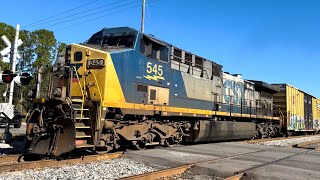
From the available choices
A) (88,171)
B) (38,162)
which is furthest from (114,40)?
(88,171)

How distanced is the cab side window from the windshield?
0.39m

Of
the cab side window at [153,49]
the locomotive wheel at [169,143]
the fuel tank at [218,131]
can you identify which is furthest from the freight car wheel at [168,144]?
the cab side window at [153,49]

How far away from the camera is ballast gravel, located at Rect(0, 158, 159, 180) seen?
617 centimetres

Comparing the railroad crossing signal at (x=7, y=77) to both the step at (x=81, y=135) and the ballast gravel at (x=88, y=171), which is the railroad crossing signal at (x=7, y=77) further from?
the ballast gravel at (x=88, y=171)

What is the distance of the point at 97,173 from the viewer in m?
6.64

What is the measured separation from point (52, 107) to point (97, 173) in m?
2.67

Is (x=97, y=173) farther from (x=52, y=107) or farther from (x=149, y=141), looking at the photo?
(x=149, y=141)

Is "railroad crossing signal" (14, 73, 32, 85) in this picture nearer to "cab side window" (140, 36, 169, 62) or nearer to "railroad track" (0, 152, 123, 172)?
"railroad track" (0, 152, 123, 172)

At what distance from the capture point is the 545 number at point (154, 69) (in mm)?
10312


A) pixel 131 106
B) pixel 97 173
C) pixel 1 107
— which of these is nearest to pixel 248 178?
pixel 97 173

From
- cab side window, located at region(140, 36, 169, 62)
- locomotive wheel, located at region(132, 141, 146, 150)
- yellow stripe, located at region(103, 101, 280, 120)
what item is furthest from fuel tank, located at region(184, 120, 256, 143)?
cab side window, located at region(140, 36, 169, 62)

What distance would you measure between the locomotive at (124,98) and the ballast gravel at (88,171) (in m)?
0.81

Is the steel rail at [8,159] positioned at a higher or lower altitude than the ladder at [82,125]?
lower

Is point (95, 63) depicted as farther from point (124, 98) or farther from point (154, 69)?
point (154, 69)
